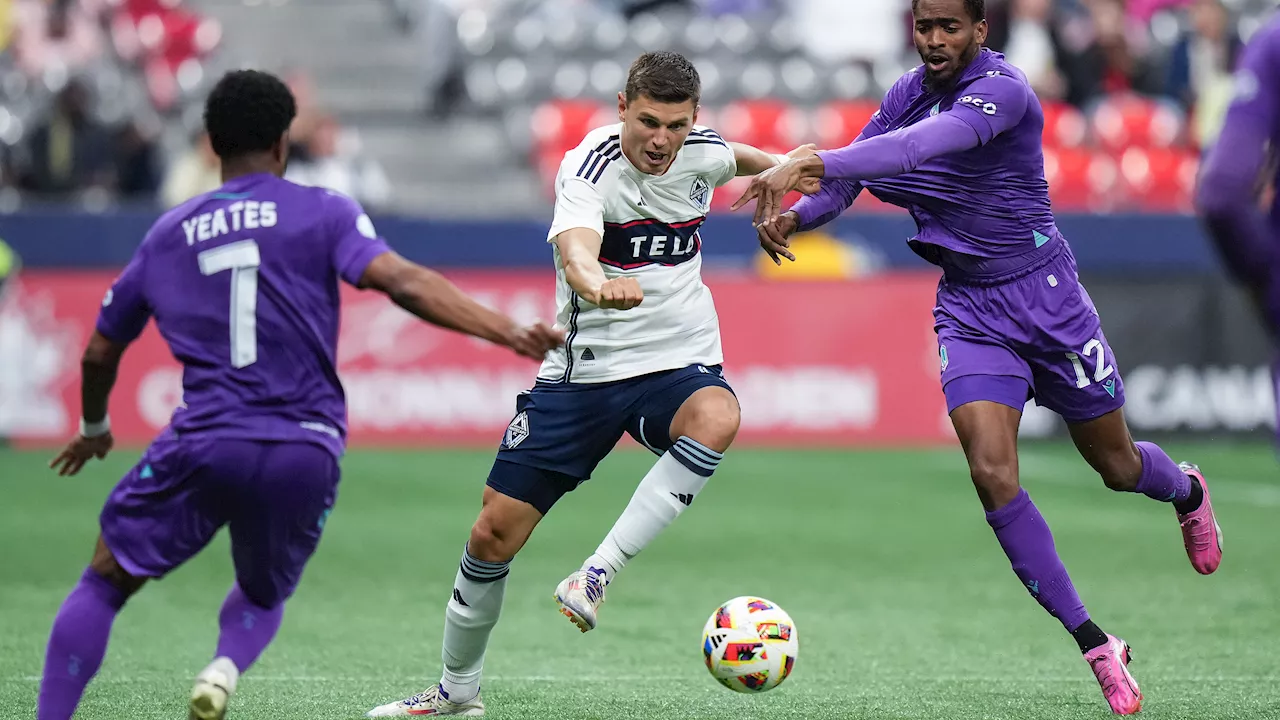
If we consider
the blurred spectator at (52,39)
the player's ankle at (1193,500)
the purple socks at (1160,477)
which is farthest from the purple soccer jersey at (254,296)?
the blurred spectator at (52,39)

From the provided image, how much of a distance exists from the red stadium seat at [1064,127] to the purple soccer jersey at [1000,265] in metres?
13.7

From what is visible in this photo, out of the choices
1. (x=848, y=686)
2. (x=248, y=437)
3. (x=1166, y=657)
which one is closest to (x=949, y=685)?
(x=848, y=686)

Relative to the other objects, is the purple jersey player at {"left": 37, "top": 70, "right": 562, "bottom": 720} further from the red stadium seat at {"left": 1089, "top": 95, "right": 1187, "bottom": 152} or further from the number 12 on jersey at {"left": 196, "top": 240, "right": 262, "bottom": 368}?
the red stadium seat at {"left": 1089, "top": 95, "right": 1187, "bottom": 152}

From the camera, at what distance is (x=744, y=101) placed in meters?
20.6

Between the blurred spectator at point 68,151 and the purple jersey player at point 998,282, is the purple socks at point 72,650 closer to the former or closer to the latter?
the purple jersey player at point 998,282

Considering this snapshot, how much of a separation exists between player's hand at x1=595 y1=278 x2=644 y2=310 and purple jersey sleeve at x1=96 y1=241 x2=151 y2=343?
1.35m

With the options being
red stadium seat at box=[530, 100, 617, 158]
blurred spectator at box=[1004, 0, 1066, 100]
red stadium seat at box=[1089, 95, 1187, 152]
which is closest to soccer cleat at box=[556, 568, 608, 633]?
red stadium seat at box=[530, 100, 617, 158]

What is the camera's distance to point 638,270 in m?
6.23

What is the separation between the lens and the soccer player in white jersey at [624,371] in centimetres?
598

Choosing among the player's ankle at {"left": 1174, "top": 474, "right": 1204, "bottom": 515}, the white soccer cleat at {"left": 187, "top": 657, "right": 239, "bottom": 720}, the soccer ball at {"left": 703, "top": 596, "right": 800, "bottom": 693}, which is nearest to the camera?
the white soccer cleat at {"left": 187, "top": 657, "right": 239, "bottom": 720}

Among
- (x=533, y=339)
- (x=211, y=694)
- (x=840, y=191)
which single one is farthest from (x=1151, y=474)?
(x=211, y=694)

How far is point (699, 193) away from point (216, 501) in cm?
219

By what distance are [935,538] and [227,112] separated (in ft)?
23.6

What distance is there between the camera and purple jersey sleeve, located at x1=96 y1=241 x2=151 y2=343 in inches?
201
